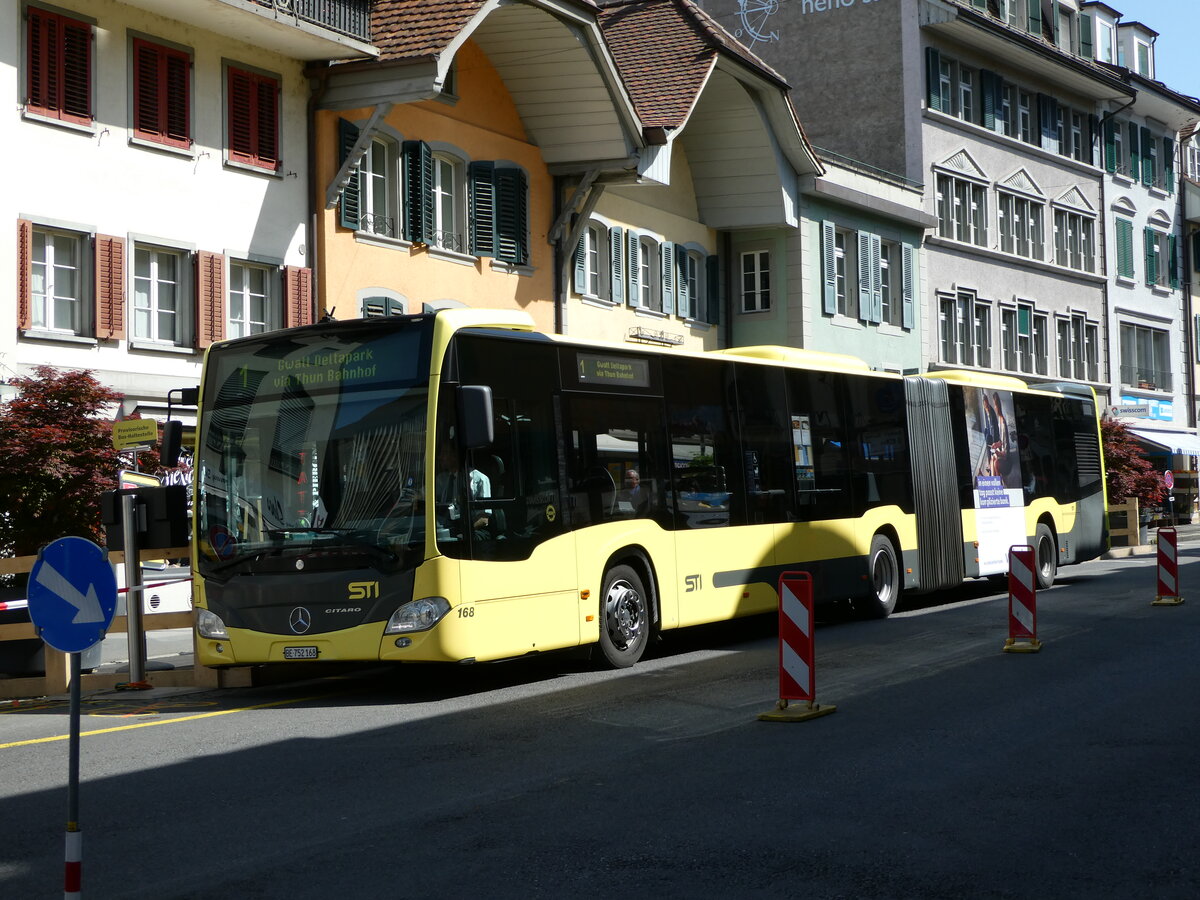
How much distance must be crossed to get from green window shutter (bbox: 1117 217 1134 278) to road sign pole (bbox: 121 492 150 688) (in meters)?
46.5

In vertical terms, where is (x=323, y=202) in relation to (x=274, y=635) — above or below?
above

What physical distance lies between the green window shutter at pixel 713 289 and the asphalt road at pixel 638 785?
72.9 feet

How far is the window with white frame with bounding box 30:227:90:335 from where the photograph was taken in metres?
20.7

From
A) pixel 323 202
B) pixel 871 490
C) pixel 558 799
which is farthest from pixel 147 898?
pixel 323 202

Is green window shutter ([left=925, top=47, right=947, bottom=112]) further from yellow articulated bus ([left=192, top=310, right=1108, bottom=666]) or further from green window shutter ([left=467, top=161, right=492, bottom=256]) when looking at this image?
yellow articulated bus ([left=192, top=310, right=1108, bottom=666])

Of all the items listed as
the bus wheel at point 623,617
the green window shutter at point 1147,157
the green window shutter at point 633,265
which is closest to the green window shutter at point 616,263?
the green window shutter at point 633,265

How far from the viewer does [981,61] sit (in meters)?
46.6

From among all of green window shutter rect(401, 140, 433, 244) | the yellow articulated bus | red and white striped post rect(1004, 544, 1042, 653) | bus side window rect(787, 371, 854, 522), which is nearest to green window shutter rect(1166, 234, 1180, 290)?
green window shutter rect(401, 140, 433, 244)

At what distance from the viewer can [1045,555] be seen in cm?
2434

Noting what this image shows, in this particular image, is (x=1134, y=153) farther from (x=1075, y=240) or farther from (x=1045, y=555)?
(x=1045, y=555)

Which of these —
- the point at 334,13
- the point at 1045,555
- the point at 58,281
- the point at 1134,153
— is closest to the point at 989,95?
the point at 1134,153

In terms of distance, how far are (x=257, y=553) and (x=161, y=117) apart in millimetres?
11584

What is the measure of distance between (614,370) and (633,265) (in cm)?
1825

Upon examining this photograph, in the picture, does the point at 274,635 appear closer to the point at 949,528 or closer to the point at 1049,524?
the point at 949,528
